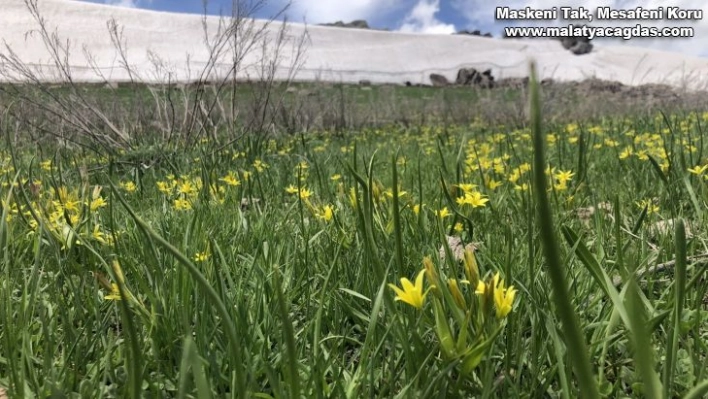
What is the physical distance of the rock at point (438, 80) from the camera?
23578 mm

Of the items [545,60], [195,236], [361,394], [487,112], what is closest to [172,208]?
[195,236]

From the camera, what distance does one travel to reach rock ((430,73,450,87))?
77.4ft

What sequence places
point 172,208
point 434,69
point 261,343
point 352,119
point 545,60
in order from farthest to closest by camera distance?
point 545,60 → point 434,69 → point 352,119 → point 172,208 → point 261,343

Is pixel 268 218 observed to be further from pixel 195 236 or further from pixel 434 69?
pixel 434 69

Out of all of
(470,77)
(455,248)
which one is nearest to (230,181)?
(455,248)

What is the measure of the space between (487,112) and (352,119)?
233cm

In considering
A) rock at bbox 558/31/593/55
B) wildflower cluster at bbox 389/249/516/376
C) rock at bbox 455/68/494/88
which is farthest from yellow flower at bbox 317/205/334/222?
rock at bbox 558/31/593/55

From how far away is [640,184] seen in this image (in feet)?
6.48

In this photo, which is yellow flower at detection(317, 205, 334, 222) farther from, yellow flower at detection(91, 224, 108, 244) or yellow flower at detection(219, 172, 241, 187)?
yellow flower at detection(219, 172, 241, 187)

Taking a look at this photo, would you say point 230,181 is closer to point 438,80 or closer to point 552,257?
point 552,257

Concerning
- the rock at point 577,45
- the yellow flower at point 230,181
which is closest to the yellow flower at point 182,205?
the yellow flower at point 230,181

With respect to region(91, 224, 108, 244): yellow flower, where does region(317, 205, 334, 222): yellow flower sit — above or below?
below

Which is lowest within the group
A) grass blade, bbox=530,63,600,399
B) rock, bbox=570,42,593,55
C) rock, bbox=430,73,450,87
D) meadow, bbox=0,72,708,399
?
meadow, bbox=0,72,708,399

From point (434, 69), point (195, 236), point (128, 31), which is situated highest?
point (128, 31)
